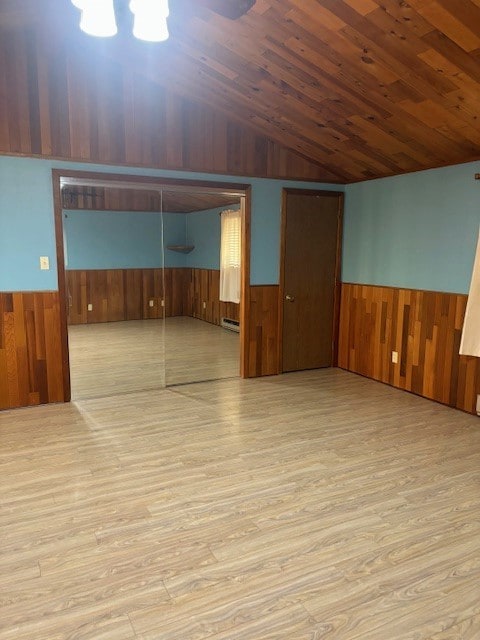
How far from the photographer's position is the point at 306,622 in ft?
5.63

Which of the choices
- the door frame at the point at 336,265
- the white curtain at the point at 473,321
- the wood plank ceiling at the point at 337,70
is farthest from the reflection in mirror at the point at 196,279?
the white curtain at the point at 473,321

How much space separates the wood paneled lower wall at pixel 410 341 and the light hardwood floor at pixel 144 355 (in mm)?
1424

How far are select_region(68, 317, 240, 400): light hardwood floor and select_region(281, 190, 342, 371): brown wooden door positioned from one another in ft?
2.63

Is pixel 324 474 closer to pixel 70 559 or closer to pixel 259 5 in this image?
pixel 70 559

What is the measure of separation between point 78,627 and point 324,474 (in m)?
1.62

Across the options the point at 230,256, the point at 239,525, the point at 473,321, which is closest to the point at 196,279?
the point at 230,256

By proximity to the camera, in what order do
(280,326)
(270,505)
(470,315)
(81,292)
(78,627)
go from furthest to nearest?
1. (81,292)
2. (280,326)
3. (470,315)
4. (270,505)
5. (78,627)

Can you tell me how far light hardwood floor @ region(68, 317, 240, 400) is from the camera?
478 centimetres

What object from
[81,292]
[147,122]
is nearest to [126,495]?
[147,122]

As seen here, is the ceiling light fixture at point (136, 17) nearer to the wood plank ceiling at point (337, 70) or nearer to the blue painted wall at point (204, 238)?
the wood plank ceiling at point (337, 70)

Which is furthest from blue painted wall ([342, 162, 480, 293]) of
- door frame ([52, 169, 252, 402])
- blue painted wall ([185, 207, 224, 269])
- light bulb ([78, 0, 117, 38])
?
light bulb ([78, 0, 117, 38])

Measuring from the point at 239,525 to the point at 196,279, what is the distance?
6090 mm

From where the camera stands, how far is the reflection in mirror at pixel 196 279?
269 inches

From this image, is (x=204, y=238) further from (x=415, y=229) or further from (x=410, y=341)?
(x=410, y=341)
